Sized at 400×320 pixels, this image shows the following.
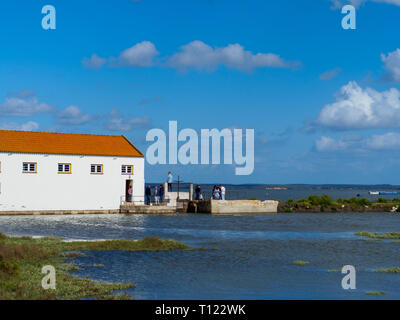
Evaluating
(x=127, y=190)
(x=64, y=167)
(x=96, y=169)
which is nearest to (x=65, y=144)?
(x=64, y=167)

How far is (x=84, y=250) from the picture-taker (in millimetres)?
25125

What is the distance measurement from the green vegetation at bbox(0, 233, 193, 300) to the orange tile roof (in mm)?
23907

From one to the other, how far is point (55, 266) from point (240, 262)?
7.53m

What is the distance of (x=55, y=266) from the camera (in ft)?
64.3

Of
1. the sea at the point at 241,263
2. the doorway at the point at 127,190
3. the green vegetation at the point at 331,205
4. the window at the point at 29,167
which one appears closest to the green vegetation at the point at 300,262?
the sea at the point at 241,263

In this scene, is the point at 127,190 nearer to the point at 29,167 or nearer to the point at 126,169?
the point at 126,169

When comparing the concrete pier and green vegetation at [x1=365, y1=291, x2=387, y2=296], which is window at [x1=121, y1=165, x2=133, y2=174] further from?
green vegetation at [x1=365, y1=291, x2=387, y2=296]

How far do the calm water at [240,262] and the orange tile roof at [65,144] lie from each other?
11967 millimetres

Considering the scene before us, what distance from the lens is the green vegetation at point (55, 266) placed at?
14797 millimetres

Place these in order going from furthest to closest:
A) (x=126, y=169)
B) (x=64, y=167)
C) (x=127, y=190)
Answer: (x=127, y=190) < (x=126, y=169) < (x=64, y=167)

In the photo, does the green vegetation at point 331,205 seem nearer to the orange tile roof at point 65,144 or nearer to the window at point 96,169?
the orange tile roof at point 65,144

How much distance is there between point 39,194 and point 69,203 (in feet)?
9.74

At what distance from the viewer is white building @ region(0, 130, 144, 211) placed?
1896 inches
